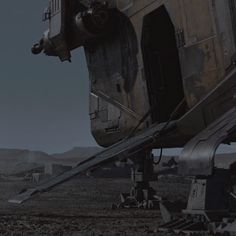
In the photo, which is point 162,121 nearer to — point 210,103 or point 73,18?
point 210,103

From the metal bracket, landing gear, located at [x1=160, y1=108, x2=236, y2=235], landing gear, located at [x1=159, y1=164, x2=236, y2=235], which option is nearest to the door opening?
the metal bracket

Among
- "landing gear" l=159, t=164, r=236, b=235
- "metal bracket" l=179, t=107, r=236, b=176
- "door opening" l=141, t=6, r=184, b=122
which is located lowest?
"landing gear" l=159, t=164, r=236, b=235

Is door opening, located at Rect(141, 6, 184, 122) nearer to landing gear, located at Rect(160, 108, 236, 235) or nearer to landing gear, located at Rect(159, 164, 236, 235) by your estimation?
landing gear, located at Rect(160, 108, 236, 235)

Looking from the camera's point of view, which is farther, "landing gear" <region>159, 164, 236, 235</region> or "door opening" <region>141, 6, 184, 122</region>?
"door opening" <region>141, 6, 184, 122</region>

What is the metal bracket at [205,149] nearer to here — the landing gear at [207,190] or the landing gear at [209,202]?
the landing gear at [207,190]

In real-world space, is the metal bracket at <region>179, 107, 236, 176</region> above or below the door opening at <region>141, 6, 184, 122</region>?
below

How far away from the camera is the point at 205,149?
6.35 m

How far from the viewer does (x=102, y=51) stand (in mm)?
12750

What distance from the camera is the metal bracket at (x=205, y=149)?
20.3 feet

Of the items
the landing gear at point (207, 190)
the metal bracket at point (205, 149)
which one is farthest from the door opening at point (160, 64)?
the landing gear at point (207, 190)

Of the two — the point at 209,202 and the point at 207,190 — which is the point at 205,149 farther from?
the point at 209,202

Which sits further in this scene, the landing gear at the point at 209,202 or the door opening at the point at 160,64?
the door opening at the point at 160,64

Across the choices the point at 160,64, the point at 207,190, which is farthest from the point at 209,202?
the point at 160,64

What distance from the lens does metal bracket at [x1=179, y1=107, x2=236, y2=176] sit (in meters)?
6.18
